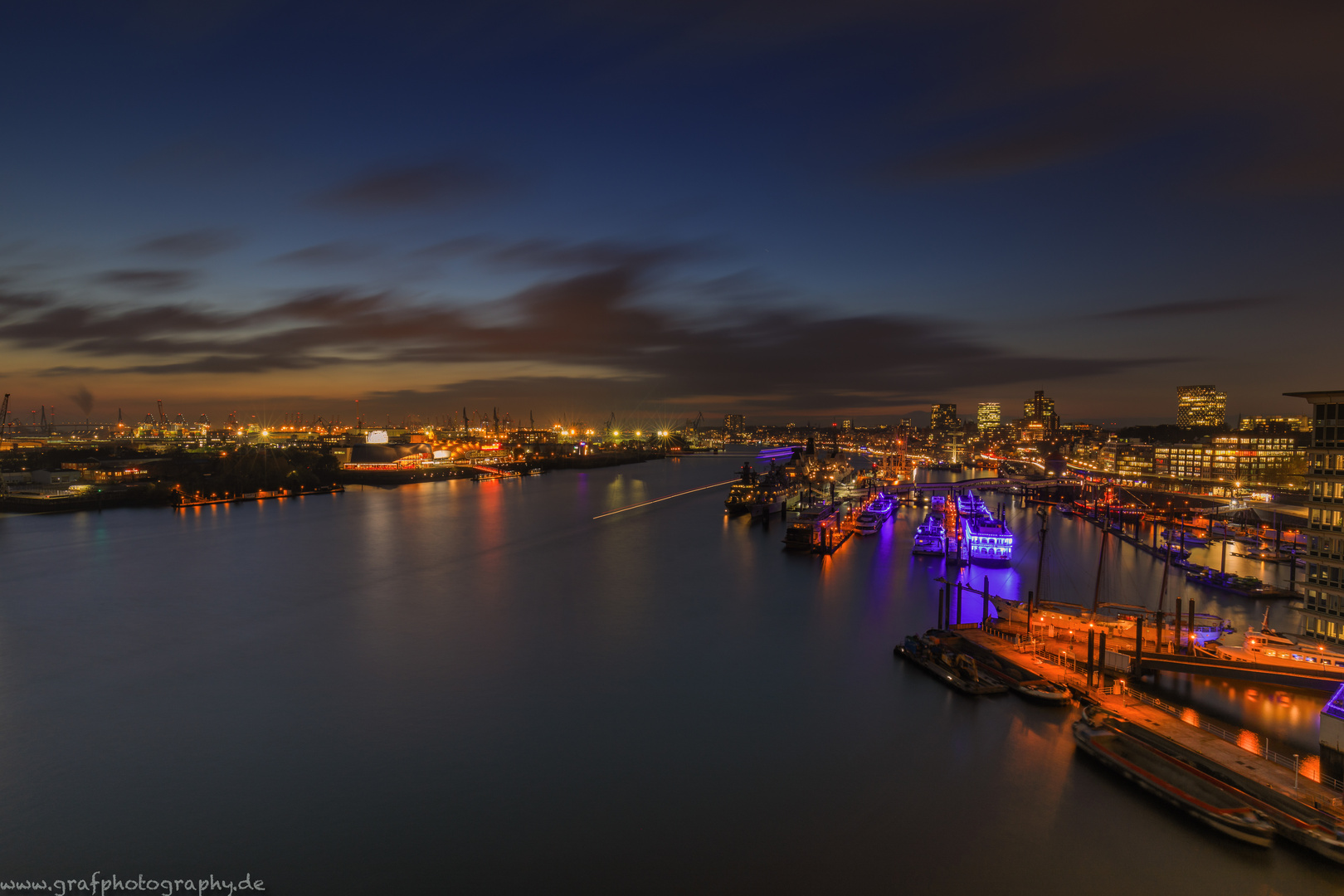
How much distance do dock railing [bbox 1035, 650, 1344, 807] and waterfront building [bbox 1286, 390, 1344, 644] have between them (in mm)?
1807

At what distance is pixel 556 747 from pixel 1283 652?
30.1ft

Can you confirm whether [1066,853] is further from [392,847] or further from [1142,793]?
[392,847]

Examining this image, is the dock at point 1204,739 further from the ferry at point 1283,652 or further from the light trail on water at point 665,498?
the light trail on water at point 665,498

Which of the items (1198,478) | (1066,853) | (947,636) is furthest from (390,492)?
(1198,478)

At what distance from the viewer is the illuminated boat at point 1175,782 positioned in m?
5.23

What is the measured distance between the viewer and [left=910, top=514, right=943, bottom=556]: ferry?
18.2 metres

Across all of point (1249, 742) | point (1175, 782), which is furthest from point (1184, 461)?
point (1175, 782)

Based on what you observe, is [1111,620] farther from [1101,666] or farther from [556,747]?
[556,747]

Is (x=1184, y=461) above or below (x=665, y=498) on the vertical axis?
above

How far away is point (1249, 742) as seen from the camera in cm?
669

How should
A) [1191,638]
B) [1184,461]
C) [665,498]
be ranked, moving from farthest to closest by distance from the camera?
[1184,461] → [665,498] → [1191,638]

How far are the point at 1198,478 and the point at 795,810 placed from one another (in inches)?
1464

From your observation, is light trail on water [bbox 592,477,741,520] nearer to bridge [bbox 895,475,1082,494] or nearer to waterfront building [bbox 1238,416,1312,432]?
bridge [bbox 895,475,1082,494]

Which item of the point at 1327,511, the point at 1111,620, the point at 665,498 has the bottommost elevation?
the point at 665,498
